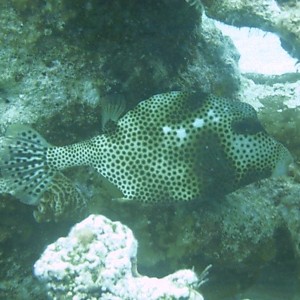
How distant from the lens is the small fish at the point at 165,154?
11.4 ft

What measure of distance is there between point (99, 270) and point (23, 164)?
1.23 m

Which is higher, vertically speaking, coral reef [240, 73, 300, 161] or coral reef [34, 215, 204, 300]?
coral reef [240, 73, 300, 161]

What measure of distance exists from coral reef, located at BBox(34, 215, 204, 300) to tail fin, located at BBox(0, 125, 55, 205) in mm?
584

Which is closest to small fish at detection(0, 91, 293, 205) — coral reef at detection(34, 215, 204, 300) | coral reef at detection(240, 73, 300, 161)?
coral reef at detection(34, 215, 204, 300)

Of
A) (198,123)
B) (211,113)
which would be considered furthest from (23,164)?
(211,113)

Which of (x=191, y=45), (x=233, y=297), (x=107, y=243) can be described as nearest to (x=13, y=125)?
(x=107, y=243)

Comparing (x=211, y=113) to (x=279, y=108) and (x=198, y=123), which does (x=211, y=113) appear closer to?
(x=198, y=123)

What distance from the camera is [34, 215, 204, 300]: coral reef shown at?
2.94m

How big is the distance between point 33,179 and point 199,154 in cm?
160

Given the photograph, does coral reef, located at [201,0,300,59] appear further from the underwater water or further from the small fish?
the small fish

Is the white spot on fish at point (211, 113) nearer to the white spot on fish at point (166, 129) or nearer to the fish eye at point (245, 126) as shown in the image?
the fish eye at point (245, 126)

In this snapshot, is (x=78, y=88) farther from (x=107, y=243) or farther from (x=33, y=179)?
(x=107, y=243)

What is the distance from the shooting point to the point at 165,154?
360 centimetres

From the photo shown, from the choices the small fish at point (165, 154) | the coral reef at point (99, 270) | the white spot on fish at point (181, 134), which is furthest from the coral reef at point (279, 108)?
the coral reef at point (99, 270)
